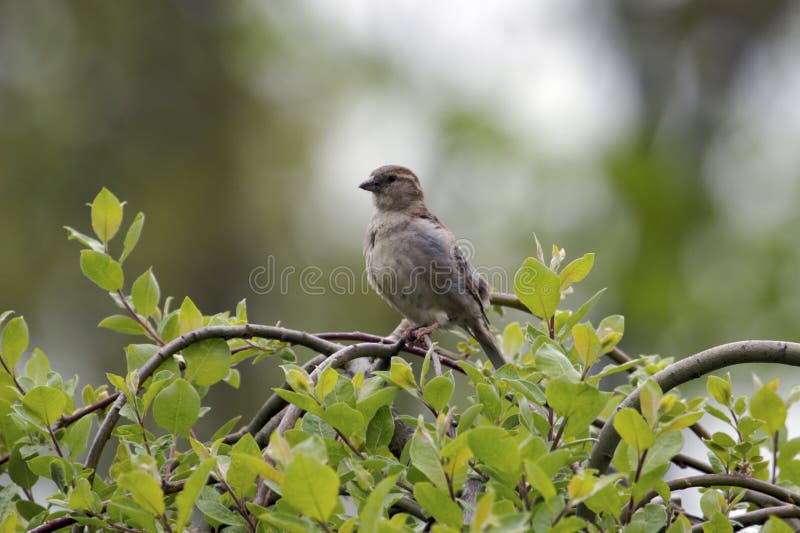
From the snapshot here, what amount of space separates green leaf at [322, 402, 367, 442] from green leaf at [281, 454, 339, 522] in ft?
1.16

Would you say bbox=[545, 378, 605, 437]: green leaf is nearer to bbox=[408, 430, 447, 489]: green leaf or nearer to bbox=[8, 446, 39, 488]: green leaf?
bbox=[408, 430, 447, 489]: green leaf

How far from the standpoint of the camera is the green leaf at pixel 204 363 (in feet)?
7.19

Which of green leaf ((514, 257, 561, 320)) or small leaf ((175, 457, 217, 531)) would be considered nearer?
small leaf ((175, 457, 217, 531))

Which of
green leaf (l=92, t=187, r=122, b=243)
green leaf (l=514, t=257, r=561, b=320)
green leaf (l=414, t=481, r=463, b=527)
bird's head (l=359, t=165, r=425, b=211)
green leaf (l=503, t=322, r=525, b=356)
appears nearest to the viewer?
green leaf (l=414, t=481, r=463, b=527)

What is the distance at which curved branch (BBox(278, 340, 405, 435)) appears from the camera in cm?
199

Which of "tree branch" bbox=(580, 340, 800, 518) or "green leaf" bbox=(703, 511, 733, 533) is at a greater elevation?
"tree branch" bbox=(580, 340, 800, 518)

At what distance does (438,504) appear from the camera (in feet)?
4.78

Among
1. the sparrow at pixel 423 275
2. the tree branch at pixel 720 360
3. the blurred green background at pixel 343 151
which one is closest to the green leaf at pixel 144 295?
the tree branch at pixel 720 360

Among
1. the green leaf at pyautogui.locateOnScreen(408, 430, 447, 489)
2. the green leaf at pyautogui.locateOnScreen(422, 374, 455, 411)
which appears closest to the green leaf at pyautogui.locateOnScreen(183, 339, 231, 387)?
the green leaf at pyautogui.locateOnScreen(422, 374, 455, 411)

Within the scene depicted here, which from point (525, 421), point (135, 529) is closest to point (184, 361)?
point (135, 529)

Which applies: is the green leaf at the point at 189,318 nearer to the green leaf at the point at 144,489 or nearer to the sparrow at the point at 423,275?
the green leaf at the point at 144,489

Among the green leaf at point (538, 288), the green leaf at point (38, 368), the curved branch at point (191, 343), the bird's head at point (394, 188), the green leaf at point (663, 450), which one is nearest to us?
the green leaf at point (663, 450)

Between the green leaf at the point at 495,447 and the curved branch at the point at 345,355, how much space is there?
1.46 ft

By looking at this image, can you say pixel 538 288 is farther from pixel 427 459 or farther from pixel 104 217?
pixel 104 217
